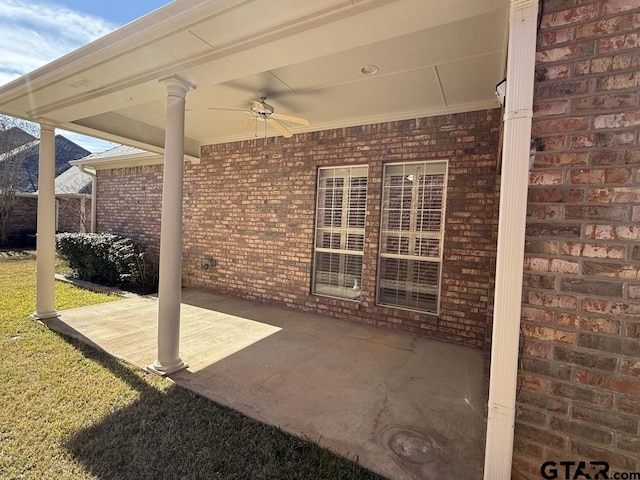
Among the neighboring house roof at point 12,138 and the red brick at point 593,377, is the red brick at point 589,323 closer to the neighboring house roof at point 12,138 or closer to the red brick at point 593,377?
the red brick at point 593,377

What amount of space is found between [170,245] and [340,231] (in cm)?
293

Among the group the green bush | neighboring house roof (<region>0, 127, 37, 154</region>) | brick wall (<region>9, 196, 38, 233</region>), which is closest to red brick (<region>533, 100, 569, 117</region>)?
the green bush

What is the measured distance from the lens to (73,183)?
13945 millimetres

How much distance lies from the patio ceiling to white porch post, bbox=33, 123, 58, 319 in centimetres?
37

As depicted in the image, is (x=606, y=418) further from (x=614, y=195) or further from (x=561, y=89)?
(x=561, y=89)

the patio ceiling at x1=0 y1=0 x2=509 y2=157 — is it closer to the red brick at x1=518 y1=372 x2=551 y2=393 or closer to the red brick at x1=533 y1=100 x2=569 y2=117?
the red brick at x1=533 y1=100 x2=569 y2=117

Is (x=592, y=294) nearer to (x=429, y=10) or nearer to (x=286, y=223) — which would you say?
(x=429, y=10)

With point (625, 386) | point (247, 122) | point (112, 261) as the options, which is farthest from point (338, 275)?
point (112, 261)

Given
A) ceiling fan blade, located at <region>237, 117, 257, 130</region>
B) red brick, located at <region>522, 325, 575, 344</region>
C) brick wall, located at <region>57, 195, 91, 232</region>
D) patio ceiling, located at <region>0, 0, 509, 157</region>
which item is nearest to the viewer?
→ red brick, located at <region>522, 325, 575, 344</region>

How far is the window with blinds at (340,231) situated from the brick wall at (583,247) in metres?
3.69

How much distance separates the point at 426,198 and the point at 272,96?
266 centimetres

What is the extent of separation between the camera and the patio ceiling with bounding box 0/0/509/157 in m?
2.15

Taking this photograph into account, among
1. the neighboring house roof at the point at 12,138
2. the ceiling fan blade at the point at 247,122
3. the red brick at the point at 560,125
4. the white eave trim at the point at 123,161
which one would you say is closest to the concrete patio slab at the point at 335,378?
the red brick at the point at 560,125

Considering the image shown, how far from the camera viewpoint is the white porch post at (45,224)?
4488mm
